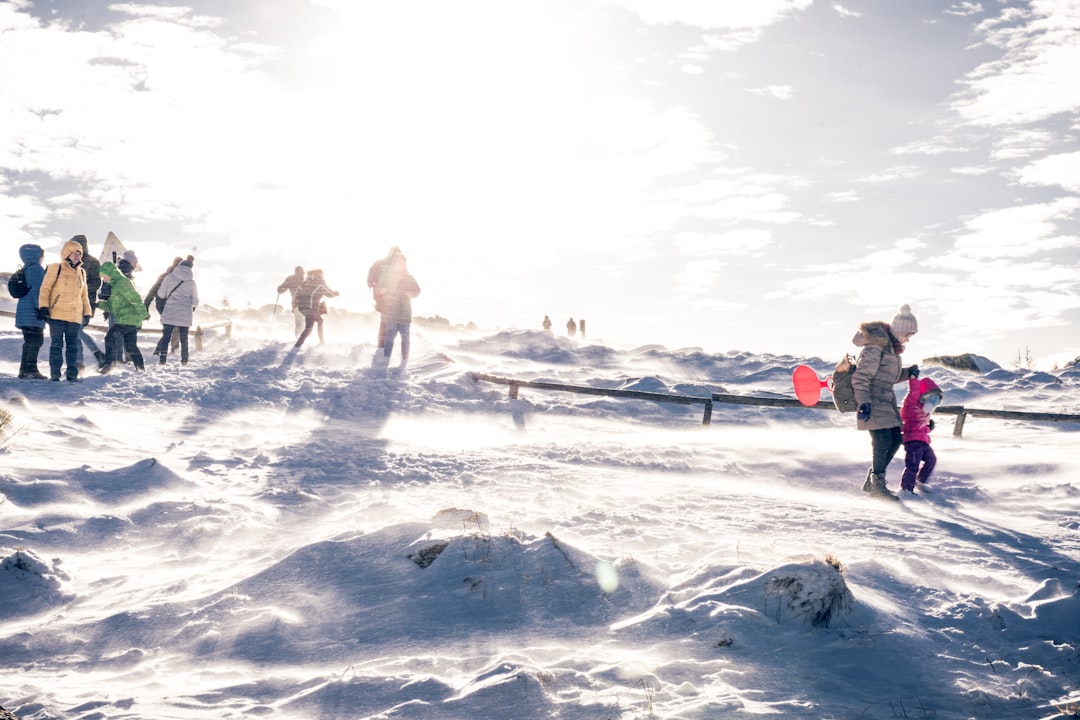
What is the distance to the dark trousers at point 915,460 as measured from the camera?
8242 mm

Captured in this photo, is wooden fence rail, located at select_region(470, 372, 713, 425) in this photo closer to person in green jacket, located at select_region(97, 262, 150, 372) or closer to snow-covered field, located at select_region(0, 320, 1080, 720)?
snow-covered field, located at select_region(0, 320, 1080, 720)

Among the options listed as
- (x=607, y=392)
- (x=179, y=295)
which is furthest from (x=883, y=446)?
(x=179, y=295)

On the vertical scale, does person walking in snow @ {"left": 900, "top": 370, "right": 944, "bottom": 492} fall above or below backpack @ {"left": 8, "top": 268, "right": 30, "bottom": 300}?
below

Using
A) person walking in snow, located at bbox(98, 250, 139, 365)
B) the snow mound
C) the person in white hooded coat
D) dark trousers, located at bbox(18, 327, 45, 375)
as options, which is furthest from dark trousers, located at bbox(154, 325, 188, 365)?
the snow mound

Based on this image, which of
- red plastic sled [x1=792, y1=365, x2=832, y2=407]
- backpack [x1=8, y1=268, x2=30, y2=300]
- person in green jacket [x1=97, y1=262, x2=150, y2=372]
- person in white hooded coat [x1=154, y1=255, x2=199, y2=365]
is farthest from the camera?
person in white hooded coat [x1=154, y1=255, x2=199, y2=365]

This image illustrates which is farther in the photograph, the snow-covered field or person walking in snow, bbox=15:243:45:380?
person walking in snow, bbox=15:243:45:380

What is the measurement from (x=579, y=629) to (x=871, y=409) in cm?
500

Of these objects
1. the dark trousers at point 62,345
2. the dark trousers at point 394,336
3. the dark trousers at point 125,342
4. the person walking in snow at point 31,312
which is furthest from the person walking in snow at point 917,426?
the dark trousers at point 125,342

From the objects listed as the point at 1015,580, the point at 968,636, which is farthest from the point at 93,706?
the point at 1015,580

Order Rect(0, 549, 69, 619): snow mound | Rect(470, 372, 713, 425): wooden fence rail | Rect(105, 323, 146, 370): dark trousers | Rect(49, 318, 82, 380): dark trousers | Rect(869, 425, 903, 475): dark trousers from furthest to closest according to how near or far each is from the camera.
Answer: Rect(105, 323, 146, 370): dark trousers → Rect(470, 372, 713, 425): wooden fence rail → Rect(49, 318, 82, 380): dark trousers → Rect(869, 425, 903, 475): dark trousers → Rect(0, 549, 69, 619): snow mound

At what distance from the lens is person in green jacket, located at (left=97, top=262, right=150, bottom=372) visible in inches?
556

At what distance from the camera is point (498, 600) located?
4578 millimetres

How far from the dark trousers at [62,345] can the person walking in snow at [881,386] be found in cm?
1129

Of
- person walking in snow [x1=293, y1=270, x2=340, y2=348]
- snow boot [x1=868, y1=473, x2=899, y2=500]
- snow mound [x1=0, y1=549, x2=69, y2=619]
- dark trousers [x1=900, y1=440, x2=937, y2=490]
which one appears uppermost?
person walking in snow [x1=293, y1=270, x2=340, y2=348]
